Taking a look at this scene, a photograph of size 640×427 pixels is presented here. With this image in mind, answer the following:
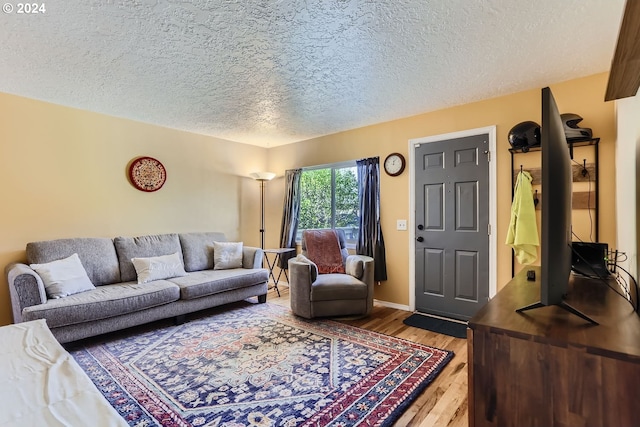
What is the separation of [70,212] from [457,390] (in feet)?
13.3

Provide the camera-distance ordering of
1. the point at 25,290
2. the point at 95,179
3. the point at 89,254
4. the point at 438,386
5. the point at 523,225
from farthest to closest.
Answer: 1. the point at 95,179
2. the point at 89,254
3. the point at 523,225
4. the point at 25,290
5. the point at 438,386

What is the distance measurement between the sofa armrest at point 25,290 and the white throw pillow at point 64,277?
187mm

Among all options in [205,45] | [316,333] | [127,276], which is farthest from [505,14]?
[127,276]

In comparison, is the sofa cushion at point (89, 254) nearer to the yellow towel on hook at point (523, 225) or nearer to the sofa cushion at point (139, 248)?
the sofa cushion at point (139, 248)

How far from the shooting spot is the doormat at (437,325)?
2949 millimetres

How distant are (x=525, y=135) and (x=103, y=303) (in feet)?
13.4

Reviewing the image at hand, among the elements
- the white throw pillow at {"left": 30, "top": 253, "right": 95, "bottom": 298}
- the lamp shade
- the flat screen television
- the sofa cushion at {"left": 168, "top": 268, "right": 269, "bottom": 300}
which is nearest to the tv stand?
the flat screen television

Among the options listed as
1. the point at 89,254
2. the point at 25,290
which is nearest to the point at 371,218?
the point at 89,254

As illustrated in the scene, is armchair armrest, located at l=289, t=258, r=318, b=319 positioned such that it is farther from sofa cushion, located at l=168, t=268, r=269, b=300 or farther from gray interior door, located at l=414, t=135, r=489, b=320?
gray interior door, located at l=414, t=135, r=489, b=320

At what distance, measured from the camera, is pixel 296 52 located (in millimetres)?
2176

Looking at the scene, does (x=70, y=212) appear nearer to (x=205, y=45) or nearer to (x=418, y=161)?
(x=205, y=45)

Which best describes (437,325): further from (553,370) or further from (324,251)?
(553,370)

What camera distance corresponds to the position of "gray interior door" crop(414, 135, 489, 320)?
3.15 m

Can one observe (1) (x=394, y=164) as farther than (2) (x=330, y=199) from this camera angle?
No
